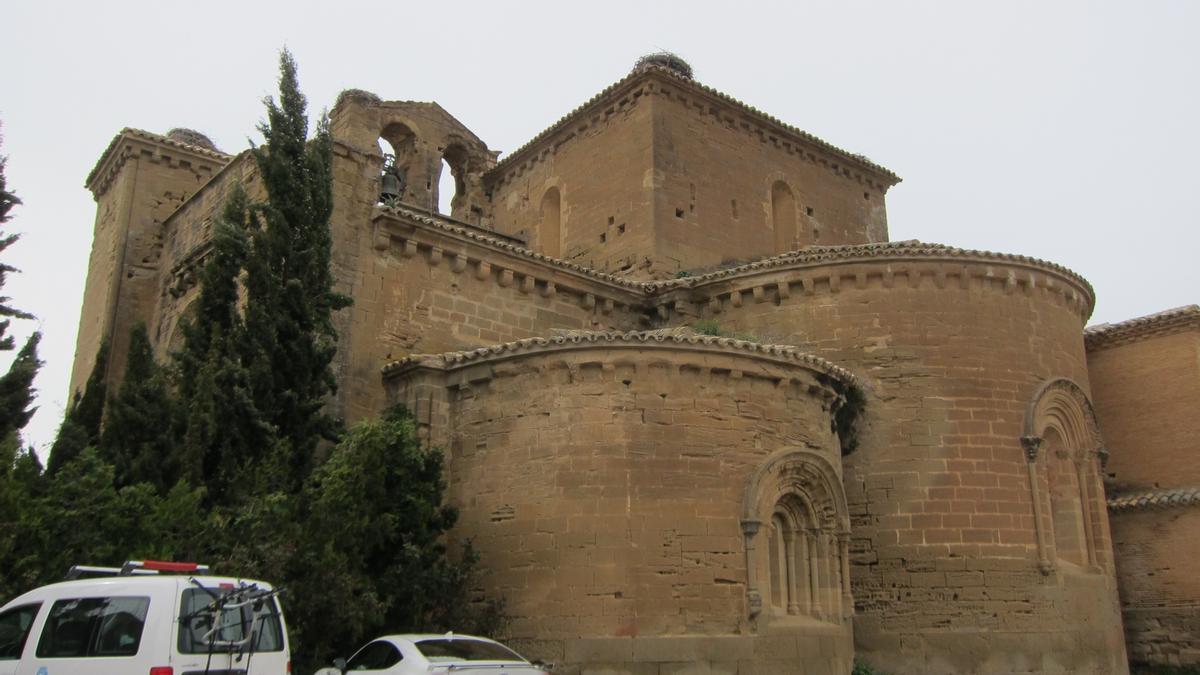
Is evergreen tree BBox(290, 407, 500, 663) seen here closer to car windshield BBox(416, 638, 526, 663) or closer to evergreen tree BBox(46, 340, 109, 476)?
car windshield BBox(416, 638, 526, 663)

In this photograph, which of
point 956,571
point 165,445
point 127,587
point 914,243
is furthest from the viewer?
point 914,243

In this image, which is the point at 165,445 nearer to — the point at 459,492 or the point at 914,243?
the point at 459,492

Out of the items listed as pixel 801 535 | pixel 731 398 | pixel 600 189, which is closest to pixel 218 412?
pixel 731 398

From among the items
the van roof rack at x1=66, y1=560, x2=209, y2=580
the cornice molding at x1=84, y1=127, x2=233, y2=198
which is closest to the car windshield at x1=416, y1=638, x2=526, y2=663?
the van roof rack at x1=66, y1=560, x2=209, y2=580

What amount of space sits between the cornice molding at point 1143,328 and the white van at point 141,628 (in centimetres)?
1681

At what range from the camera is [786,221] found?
21578 mm

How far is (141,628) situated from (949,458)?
433 inches

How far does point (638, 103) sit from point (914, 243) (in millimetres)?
6600

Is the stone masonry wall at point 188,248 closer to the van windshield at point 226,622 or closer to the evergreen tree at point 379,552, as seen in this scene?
the evergreen tree at point 379,552

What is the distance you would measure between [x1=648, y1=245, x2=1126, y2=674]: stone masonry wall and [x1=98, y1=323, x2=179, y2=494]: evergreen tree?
8.30m

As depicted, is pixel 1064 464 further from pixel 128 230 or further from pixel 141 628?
pixel 128 230

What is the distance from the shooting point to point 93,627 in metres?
7.45

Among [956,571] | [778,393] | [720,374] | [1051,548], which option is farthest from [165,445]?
[1051,548]

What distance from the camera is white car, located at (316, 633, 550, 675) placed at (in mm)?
9219
